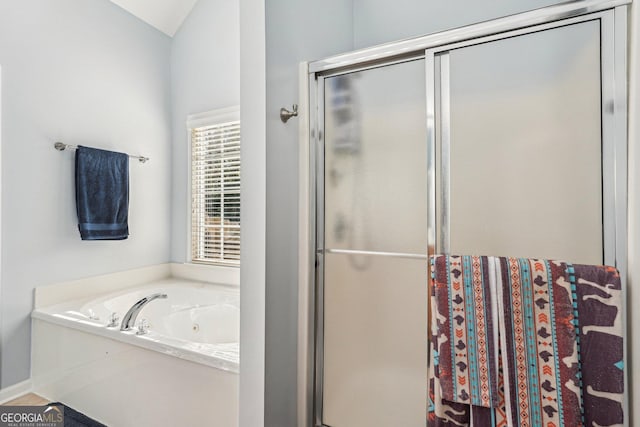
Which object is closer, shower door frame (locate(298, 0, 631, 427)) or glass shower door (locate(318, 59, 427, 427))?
shower door frame (locate(298, 0, 631, 427))

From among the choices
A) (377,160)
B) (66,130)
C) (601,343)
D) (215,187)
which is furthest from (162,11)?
(601,343)

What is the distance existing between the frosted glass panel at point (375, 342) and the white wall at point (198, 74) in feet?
6.28

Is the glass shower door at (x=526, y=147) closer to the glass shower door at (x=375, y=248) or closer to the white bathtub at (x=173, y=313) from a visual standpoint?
the glass shower door at (x=375, y=248)

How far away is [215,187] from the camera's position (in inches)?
113

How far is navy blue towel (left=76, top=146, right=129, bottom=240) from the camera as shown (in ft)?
7.63

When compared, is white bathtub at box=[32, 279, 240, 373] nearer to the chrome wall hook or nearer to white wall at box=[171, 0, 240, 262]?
white wall at box=[171, 0, 240, 262]

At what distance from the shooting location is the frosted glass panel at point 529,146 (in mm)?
1069

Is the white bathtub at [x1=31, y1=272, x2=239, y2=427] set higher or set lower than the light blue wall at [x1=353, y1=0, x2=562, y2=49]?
lower

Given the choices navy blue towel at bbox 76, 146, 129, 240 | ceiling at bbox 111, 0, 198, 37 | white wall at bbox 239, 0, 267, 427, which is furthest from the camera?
ceiling at bbox 111, 0, 198, 37

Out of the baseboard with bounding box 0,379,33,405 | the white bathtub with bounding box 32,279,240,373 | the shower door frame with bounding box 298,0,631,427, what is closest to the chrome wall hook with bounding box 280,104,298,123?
the shower door frame with bounding box 298,0,631,427

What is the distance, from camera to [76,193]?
2.33m

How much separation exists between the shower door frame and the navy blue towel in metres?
1.72

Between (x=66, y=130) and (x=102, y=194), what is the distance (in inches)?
18.5

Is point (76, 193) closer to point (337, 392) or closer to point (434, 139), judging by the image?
point (337, 392)
